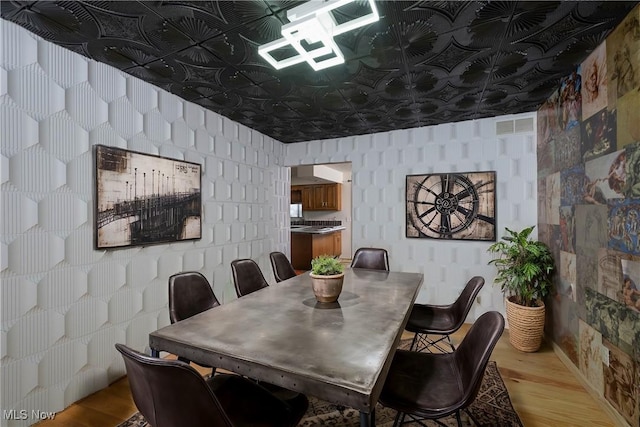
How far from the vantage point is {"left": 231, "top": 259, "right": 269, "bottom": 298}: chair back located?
8.08 feet

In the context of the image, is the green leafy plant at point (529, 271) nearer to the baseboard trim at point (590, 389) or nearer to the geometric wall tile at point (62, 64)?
the baseboard trim at point (590, 389)

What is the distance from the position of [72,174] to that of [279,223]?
9.35 feet

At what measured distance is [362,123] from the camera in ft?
12.0

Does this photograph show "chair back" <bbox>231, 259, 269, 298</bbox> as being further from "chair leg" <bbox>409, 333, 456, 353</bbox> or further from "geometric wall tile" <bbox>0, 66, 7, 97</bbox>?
"geometric wall tile" <bbox>0, 66, 7, 97</bbox>

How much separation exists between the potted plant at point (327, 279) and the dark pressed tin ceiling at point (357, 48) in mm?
1496

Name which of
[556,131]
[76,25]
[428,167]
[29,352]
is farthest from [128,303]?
[556,131]

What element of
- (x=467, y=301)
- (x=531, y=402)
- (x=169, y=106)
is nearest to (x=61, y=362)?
(x=169, y=106)

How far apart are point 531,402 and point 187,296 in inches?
102

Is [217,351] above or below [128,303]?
above

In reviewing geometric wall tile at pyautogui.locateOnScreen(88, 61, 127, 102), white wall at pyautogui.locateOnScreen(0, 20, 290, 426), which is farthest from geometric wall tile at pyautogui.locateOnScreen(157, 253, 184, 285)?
geometric wall tile at pyautogui.locateOnScreen(88, 61, 127, 102)

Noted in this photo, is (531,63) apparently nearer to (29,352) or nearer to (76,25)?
(76,25)

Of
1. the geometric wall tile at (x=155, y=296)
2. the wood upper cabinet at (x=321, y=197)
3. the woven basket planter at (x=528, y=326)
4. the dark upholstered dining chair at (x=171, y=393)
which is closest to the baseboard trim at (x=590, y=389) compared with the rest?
the woven basket planter at (x=528, y=326)

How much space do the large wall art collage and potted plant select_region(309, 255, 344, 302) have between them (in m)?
1.72

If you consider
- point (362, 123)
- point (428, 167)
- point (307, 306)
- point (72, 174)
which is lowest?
point (307, 306)
